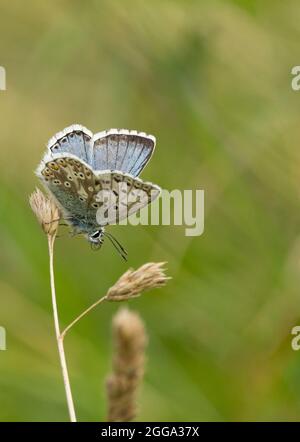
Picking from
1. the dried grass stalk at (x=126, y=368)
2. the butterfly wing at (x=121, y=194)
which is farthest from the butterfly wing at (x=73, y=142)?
the dried grass stalk at (x=126, y=368)

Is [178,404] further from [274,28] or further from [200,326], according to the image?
[274,28]

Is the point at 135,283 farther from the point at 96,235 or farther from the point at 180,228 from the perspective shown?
the point at 180,228

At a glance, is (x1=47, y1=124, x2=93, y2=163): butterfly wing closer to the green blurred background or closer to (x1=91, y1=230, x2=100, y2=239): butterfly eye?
(x1=91, y1=230, x2=100, y2=239): butterfly eye

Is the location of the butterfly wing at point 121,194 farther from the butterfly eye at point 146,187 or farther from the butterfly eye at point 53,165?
the butterfly eye at point 53,165

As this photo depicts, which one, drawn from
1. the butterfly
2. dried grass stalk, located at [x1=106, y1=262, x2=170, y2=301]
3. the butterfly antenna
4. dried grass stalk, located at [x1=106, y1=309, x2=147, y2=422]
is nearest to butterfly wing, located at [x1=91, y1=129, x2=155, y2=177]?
the butterfly

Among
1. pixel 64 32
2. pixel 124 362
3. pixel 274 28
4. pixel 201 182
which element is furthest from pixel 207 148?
pixel 124 362

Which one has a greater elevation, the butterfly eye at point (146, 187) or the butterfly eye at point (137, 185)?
the butterfly eye at point (137, 185)

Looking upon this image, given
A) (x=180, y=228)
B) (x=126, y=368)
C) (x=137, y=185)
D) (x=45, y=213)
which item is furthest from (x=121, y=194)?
(x=126, y=368)
